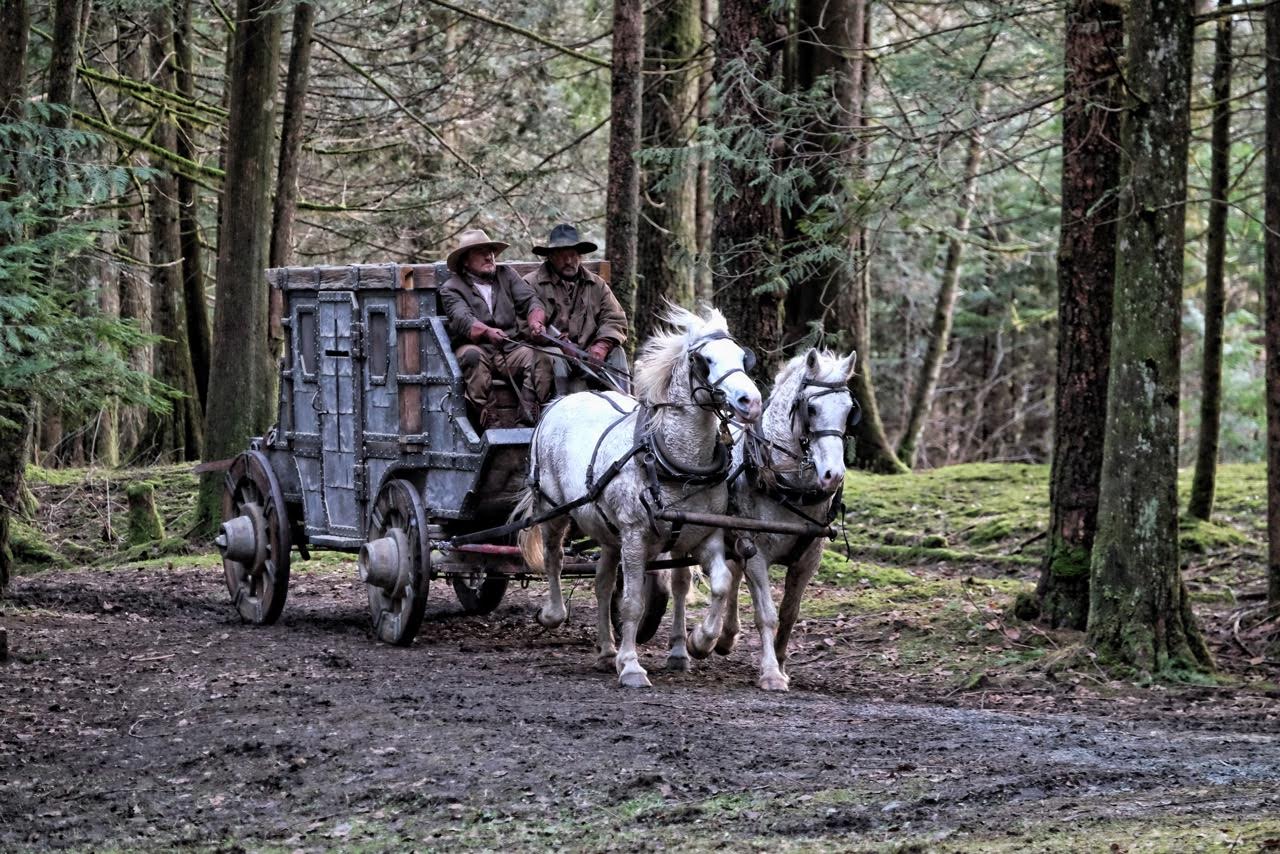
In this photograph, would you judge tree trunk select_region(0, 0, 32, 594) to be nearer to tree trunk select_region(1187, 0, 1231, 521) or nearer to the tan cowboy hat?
the tan cowboy hat

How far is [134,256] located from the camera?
75.7 feet

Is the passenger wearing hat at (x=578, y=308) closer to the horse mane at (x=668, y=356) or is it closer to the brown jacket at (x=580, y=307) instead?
the brown jacket at (x=580, y=307)

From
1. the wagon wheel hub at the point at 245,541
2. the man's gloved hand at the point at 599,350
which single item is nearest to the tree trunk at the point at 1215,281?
the man's gloved hand at the point at 599,350

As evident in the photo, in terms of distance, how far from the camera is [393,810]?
6.53 m

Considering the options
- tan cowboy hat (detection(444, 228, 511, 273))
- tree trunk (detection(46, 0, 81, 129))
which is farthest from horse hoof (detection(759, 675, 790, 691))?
tree trunk (detection(46, 0, 81, 129))

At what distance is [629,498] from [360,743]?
2538mm

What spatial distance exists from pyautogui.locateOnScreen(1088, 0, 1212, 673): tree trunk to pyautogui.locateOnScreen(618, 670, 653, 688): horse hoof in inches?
123

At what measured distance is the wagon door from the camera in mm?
11633

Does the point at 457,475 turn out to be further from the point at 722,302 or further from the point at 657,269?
the point at 657,269

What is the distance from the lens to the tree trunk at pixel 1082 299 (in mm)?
10734

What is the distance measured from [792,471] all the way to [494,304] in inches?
113

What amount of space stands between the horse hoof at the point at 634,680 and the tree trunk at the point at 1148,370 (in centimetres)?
312

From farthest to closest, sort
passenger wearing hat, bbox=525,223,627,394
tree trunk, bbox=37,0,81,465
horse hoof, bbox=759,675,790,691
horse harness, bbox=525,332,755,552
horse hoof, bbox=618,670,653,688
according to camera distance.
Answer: tree trunk, bbox=37,0,81,465
passenger wearing hat, bbox=525,223,627,394
horse hoof, bbox=759,675,790,691
horse hoof, bbox=618,670,653,688
horse harness, bbox=525,332,755,552

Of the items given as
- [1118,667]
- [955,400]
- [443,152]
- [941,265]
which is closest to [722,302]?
[1118,667]
